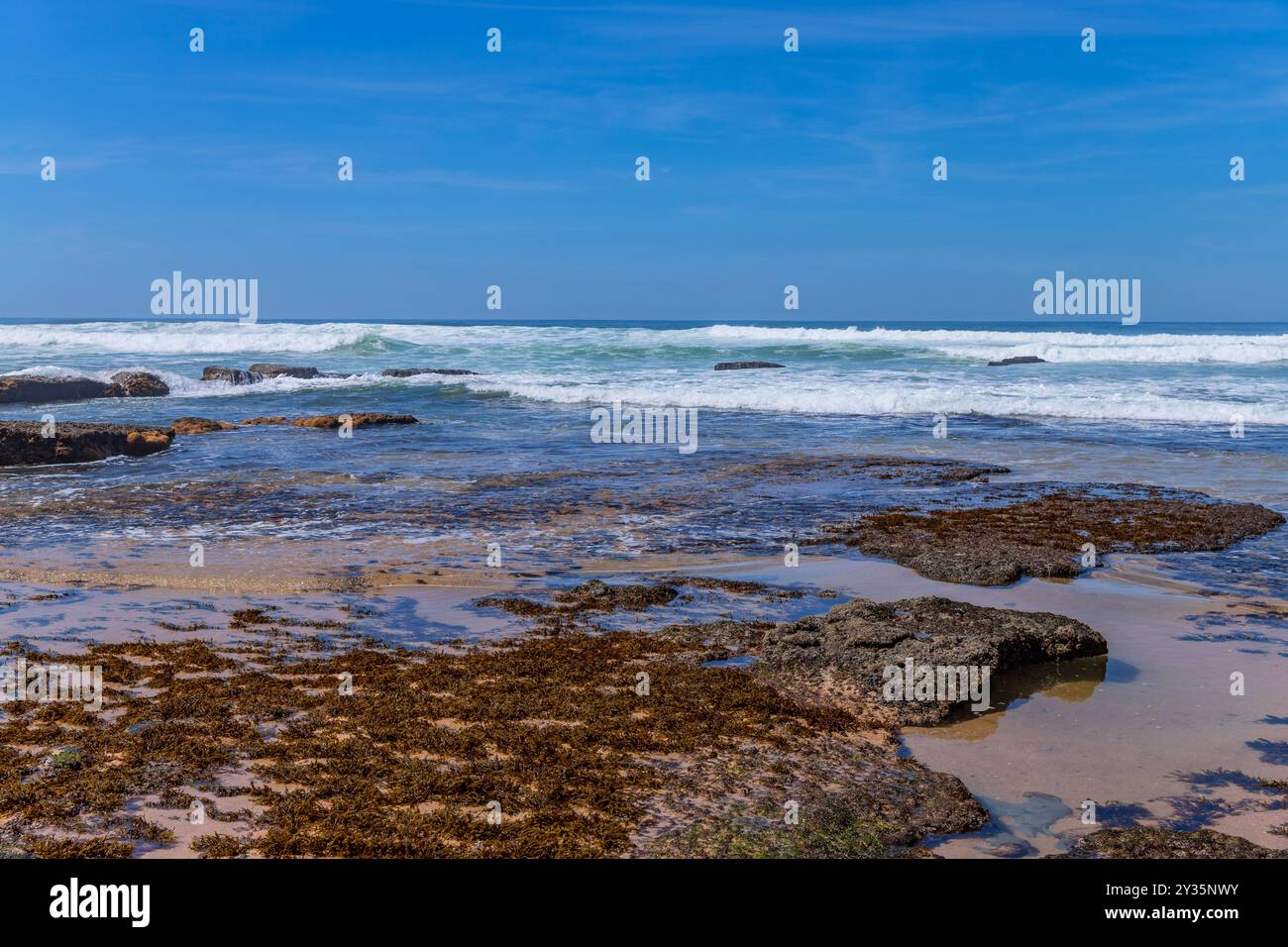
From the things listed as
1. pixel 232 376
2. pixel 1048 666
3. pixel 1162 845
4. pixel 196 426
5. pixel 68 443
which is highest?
pixel 232 376

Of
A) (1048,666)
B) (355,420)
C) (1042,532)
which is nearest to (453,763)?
(1048,666)

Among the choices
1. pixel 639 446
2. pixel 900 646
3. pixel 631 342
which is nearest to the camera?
pixel 900 646

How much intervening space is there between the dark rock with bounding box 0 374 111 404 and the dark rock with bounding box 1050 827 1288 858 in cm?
2658

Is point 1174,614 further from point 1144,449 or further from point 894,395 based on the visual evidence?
point 894,395

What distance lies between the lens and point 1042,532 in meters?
9.85

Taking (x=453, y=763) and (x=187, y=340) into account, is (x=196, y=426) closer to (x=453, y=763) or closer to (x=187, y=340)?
(x=453, y=763)

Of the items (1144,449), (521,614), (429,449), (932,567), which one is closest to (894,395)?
(1144,449)

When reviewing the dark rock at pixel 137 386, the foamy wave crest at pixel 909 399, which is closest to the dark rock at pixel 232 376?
→ the dark rock at pixel 137 386

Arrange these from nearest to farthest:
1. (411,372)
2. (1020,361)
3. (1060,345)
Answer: (411,372), (1020,361), (1060,345)

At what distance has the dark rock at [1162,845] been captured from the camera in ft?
12.0

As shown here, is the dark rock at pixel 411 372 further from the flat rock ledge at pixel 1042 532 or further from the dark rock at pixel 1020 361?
the flat rock ledge at pixel 1042 532

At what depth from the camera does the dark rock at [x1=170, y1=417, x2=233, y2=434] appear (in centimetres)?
1889

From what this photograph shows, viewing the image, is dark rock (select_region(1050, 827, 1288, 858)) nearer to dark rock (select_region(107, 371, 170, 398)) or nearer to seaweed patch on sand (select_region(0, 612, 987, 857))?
seaweed patch on sand (select_region(0, 612, 987, 857))

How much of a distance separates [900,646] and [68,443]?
559 inches
